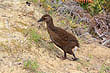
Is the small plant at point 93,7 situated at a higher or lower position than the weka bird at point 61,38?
higher

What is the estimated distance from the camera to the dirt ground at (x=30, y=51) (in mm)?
5621

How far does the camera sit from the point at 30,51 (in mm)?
6281

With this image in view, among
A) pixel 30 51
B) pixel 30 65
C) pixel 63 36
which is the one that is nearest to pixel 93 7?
pixel 63 36

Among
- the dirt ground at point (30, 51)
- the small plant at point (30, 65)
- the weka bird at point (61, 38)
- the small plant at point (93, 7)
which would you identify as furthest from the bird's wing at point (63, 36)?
the small plant at point (93, 7)

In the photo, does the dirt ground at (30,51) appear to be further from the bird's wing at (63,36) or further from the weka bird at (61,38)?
the bird's wing at (63,36)

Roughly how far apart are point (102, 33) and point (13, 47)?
4.88m

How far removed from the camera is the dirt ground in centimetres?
562

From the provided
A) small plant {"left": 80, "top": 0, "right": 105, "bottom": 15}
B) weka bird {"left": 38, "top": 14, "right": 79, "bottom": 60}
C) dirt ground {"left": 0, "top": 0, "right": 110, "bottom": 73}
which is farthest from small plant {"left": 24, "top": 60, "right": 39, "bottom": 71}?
small plant {"left": 80, "top": 0, "right": 105, "bottom": 15}

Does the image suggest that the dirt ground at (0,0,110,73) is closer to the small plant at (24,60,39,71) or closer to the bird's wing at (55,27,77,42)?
the small plant at (24,60,39,71)

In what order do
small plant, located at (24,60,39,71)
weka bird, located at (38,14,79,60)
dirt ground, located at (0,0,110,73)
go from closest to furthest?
small plant, located at (24,60,39,71) < dirt ground, located at (0,0,110,73) < weka bird, located at (38,14,79,60)

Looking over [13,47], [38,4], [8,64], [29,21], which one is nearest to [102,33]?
[38,4]

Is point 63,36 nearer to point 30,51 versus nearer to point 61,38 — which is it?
point 61,38

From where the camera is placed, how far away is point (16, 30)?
6.96 meters

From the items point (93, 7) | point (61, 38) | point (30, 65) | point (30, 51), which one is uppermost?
point (93, 7)
